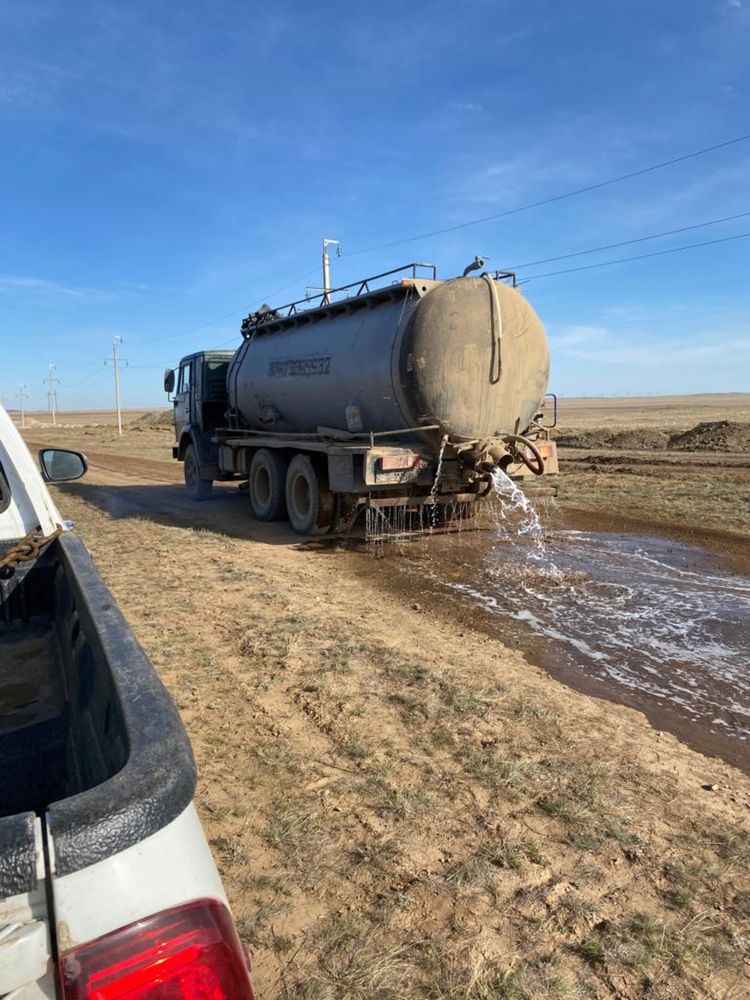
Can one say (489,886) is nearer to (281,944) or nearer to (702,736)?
A: (281,944)

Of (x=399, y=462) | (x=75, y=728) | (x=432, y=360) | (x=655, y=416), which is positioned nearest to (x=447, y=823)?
(x=75, y=728)

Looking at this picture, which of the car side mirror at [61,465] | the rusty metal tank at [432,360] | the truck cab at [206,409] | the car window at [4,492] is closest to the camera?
the car window at [4,492]

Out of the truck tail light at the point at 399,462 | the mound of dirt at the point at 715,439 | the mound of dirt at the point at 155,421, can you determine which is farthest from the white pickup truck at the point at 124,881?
the mound of dirt at the point at 155,421

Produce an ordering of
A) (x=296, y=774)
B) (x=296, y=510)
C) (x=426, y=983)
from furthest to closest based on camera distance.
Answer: (x=296, y=510) < (x=296, y=774) < (x=426, y=983)

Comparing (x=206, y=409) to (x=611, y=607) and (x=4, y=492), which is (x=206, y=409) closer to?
(x=611, y=607)

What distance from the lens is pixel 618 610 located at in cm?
632

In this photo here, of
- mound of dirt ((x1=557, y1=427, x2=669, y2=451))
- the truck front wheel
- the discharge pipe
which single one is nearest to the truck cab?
the truck front wheel

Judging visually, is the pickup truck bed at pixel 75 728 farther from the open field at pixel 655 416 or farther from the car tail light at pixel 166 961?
the open field at pixel 655 416

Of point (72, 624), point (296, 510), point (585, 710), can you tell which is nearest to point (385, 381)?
point (296, 510)

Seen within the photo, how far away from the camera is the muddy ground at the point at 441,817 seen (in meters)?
2.28

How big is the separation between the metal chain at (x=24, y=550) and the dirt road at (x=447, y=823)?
1381mm

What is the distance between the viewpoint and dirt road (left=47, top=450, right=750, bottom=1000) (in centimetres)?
228

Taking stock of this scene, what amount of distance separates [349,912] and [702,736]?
2.51 m

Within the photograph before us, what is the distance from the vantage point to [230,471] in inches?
510
